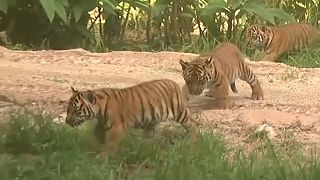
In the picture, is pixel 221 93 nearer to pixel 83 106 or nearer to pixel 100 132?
pixel 100 132

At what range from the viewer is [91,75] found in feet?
28.7

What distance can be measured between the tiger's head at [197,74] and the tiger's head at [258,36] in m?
3.78

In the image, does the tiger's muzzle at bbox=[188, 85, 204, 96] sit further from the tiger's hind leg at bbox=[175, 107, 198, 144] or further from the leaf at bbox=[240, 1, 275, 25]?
the leaf at bbox=[240, 1, 275, 25]

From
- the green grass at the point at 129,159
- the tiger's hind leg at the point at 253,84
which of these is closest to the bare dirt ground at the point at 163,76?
the tiger's hind leg at the point at 253,84

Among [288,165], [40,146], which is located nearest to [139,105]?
[40,146]

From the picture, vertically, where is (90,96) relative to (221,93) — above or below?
above

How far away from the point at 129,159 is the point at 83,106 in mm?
487

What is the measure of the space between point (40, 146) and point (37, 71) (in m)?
3.39

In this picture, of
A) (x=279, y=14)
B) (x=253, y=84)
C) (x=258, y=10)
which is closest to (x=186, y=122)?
(x=253, y=84)

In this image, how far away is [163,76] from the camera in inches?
351

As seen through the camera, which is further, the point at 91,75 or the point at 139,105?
the point at 91,75

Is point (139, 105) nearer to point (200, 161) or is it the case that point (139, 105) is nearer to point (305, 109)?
point (200, 161)

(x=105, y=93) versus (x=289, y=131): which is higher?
(x=105, y=93)

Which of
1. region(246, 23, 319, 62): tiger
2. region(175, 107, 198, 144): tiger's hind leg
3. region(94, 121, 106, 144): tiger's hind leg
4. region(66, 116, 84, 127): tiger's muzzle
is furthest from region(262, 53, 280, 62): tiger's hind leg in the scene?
region(66, 116, 84, 127): tiger's muzzle
